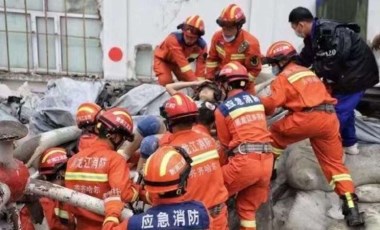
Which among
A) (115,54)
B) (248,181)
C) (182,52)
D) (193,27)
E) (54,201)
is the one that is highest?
(193,27)

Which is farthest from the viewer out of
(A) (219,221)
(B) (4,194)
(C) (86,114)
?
(C) (86,114)

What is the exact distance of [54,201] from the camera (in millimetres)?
4492

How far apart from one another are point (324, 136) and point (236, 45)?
1.52m

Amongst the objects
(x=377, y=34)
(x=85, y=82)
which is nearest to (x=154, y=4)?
(x=85, y=82)

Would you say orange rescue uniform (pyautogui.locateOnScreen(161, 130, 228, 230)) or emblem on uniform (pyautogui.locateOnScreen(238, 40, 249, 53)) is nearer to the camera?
orange rescue uniform (pyautogui.locateOnScreen(161, 130, 228, 230))

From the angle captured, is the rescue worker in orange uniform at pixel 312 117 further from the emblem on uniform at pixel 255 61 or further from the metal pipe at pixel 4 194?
the metal pipe at pixel 4 194

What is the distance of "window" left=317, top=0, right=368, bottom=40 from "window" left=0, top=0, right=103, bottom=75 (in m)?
2.68

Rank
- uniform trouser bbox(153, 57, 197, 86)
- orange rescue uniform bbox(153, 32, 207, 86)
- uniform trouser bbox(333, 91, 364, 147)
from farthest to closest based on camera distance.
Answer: uniform trouser bbox(153, 57, 197, 86) < orange rescue uniform bbox(153, 32, 207, 86) < uniform trouser bbox(333, 91, 364, 147)

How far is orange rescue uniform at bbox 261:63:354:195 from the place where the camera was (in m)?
5.05

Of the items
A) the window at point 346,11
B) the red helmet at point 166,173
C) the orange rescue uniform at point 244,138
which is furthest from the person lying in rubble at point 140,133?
the window at point 346,11

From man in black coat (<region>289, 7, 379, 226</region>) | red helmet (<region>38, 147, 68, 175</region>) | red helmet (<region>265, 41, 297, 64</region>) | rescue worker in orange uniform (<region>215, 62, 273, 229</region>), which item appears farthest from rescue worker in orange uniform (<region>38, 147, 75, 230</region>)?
man in black coat (<region>289, 7, 379, 226</region>)

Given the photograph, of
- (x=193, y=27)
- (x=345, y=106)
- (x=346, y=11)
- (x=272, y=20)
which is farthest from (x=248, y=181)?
(x=346, y=11)

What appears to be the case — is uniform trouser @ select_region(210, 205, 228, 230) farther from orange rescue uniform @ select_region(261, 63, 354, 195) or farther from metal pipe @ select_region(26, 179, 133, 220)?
orange rescue uniform @ select_region(261, 63, 354, 195)

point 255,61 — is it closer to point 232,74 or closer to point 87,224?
point 232,74
